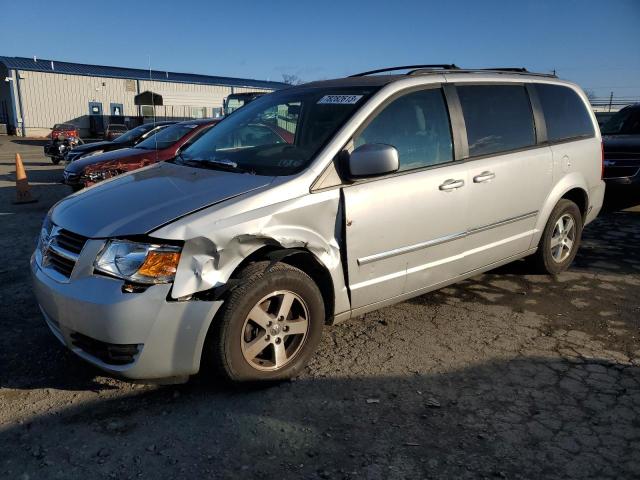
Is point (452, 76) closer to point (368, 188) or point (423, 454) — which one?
point (368, 188)

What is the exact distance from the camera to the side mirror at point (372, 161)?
3.11m

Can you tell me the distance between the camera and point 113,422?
2.75 metres

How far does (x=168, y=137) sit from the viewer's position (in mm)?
8992

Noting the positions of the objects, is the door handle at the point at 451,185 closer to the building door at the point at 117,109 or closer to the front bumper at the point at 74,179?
the front bumper at the point at 74,179

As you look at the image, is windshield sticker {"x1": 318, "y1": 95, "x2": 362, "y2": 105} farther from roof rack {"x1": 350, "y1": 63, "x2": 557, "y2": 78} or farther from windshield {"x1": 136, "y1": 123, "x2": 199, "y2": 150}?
windshield {"x1": 136, "y1": 123, "x2": 199, "y2": 150}

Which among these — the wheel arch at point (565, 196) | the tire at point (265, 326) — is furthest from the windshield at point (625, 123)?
the tire at point (265, 326)

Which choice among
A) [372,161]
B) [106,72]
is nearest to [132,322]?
[372,161]

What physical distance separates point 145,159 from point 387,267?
626 cm

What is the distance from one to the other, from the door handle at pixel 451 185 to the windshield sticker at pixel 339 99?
34.4 inches

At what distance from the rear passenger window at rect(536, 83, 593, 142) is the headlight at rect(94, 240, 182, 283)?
12.0ft

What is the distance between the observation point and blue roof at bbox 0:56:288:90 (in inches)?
1551

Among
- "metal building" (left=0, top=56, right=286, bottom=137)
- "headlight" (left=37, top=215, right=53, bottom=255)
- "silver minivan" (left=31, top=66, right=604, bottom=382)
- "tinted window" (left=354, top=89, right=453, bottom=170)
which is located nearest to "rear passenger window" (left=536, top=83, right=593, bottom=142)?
"silver minivan" (left=31, top=66, right=604, bottom=382)

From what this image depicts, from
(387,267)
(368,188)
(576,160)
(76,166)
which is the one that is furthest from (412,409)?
(76,166)

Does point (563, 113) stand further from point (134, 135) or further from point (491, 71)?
point (134, 135)
